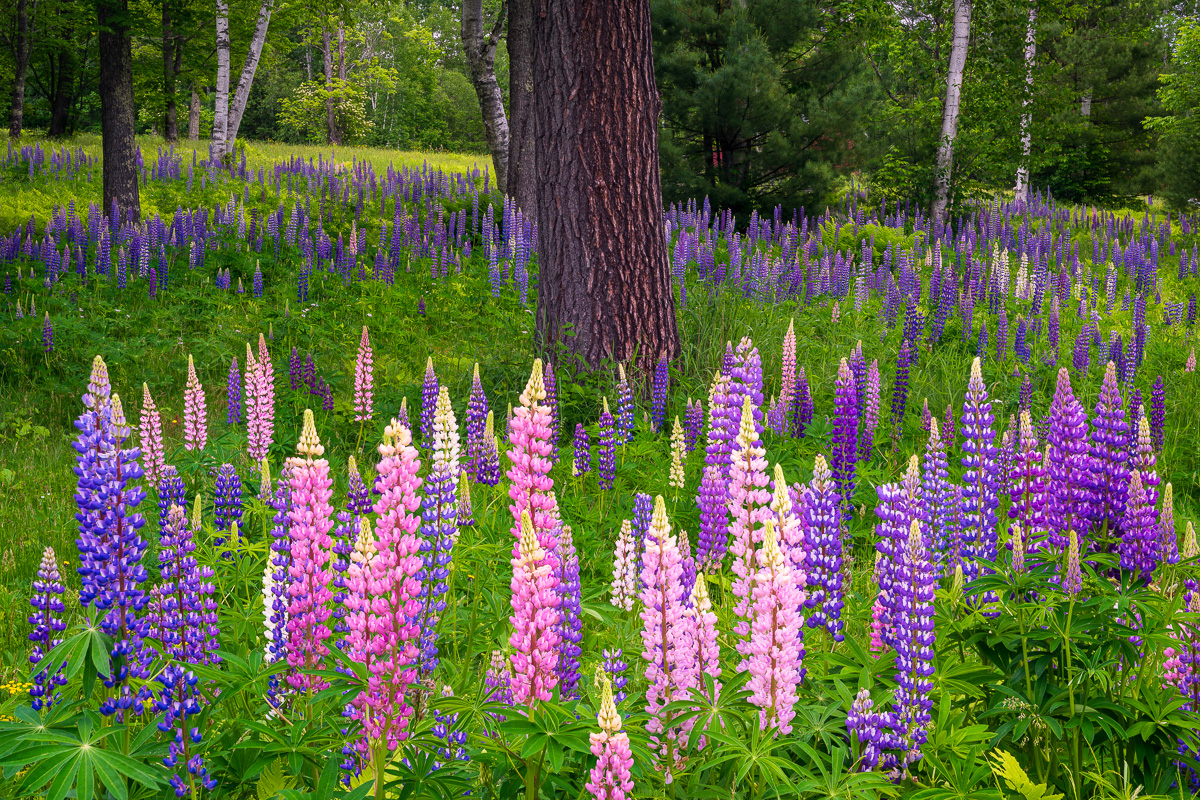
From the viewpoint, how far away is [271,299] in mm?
8773

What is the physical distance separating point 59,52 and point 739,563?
25624 mm

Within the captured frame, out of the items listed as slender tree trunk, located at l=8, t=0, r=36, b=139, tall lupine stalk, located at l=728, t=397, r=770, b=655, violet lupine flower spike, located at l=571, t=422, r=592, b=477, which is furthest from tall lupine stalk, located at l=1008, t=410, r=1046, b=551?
slender tree trunk, located at l=8, t=0, r=36, b=139

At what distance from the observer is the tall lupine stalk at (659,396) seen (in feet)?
17.5

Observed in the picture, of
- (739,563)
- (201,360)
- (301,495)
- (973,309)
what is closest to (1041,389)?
(973,309)

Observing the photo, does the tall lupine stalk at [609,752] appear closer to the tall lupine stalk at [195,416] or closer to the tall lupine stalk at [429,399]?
the tall lupine stalk at [429,399]

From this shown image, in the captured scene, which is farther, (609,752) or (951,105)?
(951,105)

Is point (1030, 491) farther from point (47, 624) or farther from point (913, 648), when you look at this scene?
point (47, 624)

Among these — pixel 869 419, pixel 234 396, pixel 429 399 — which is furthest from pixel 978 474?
pixel 234 396

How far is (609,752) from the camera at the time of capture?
1573 millimetres

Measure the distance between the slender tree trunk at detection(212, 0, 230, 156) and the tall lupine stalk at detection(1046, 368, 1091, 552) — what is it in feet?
56.6

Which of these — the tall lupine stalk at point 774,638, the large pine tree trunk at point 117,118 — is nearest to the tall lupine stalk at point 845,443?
the tall lupine stalk at point 774,638

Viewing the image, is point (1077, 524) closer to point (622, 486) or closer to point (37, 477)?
point (622, 486)

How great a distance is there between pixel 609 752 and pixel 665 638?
1.03 ft

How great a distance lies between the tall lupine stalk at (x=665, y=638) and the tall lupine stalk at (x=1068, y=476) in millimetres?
1492
